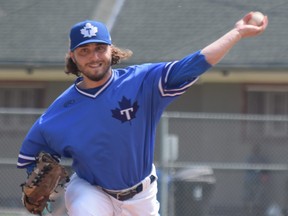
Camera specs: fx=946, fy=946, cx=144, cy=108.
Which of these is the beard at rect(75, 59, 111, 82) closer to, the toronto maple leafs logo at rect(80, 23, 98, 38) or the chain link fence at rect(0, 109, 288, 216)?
the toronto maple leafs logo at rect(80, 23, 98, 38)

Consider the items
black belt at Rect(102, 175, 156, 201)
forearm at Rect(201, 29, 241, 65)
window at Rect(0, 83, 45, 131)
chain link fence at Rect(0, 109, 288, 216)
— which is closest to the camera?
forearm at Rect(201, 29, 241, 65)

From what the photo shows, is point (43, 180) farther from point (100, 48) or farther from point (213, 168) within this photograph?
point (213, 168)

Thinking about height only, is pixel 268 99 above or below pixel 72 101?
below

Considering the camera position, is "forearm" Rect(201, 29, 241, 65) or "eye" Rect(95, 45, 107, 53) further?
"eye" Rect(95, 45, 107, 53)

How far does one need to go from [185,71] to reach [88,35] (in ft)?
2.17

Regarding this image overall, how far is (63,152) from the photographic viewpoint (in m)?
6.02

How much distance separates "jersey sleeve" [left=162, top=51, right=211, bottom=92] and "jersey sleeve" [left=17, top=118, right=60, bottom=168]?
891 mm

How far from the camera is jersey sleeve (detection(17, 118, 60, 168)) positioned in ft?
20.1

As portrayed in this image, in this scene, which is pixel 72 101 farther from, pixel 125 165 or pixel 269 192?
pixel 269 192

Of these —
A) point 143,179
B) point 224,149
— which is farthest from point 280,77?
point 143,179

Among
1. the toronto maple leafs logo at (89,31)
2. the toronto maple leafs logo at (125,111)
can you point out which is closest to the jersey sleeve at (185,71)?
the toronto maple leafs logo at (125,111)

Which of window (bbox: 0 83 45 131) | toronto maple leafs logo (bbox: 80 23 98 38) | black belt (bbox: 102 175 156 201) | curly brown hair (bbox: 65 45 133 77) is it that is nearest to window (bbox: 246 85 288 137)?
window (bbox: 0 83 45 131)

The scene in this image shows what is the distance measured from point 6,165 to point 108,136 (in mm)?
6097

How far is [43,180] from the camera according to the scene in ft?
20.2
